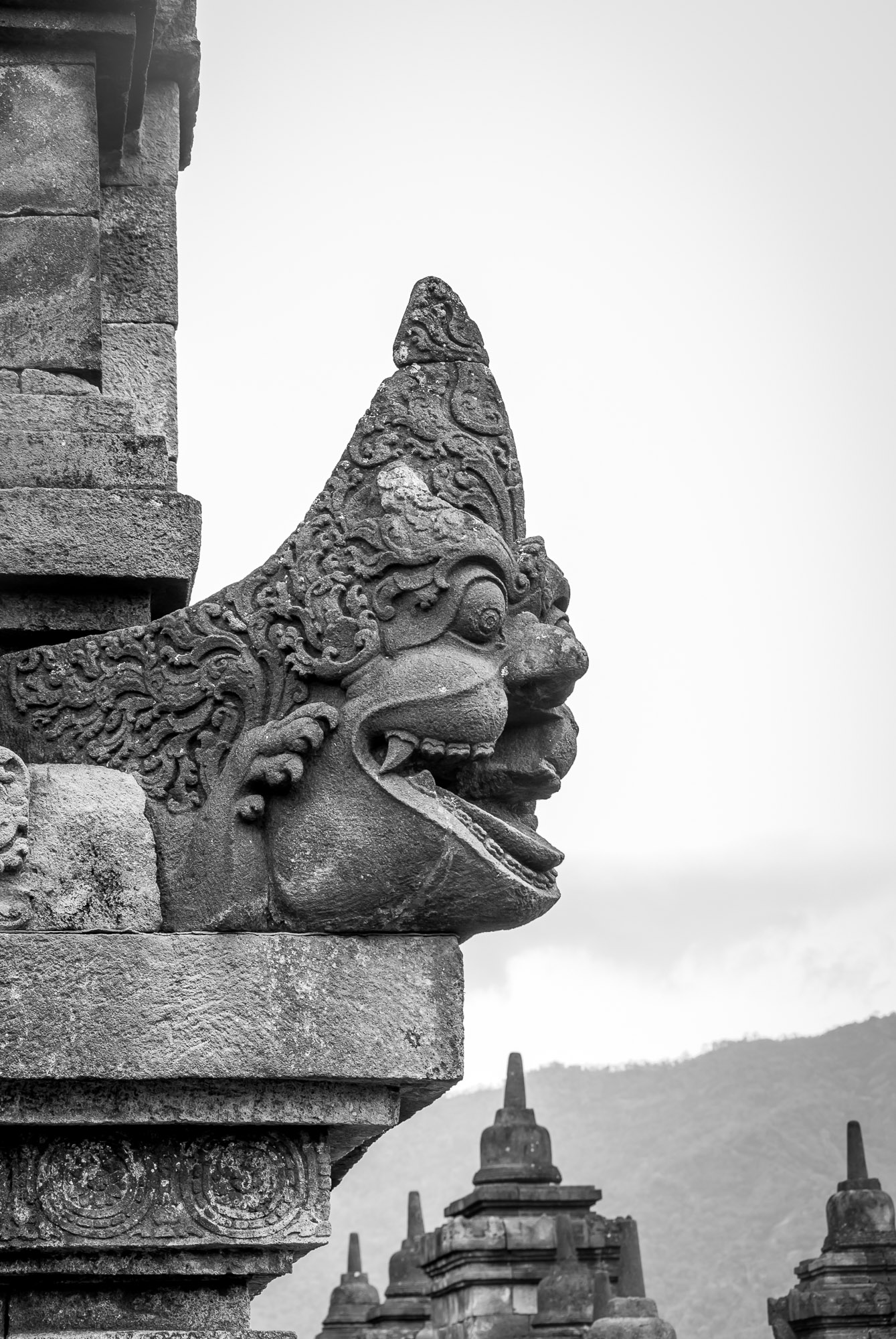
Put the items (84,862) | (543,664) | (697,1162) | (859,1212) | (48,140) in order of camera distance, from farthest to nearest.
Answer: (697,1162) → (859,1212) → (48,140) → (543,664) → (84,862)

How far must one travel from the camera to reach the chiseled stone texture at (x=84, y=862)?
398cm

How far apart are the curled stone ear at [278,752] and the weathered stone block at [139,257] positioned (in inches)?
64.3

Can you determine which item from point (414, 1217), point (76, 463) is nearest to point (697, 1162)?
point (414, 1217)

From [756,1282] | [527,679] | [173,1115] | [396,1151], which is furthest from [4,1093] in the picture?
[396,1151]

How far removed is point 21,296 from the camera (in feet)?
15.3

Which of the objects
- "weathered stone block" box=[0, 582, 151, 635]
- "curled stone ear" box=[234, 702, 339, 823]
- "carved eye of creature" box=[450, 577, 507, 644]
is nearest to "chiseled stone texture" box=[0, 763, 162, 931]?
"curled stone ear" box=[234, 702, 339, 823]

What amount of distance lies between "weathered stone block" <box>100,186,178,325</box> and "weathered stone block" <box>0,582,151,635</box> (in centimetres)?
112

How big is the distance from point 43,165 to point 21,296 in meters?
0.39

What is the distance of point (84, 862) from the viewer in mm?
4043

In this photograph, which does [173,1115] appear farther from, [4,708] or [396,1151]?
[396,1151]

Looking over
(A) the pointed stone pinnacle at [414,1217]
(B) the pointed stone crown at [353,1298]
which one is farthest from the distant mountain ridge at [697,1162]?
(A) the pointed stone pinnacle at [414,1217]

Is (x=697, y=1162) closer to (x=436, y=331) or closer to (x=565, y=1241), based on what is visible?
(x=565, y=1241)

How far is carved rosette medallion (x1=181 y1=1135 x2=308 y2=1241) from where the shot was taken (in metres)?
3.96

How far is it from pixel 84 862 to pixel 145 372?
170cm
